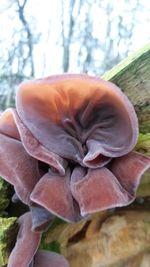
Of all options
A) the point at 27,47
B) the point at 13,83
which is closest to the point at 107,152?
the point at 13,83

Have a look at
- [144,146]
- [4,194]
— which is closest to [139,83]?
[144,146]

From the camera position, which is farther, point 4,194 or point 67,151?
point 4,194

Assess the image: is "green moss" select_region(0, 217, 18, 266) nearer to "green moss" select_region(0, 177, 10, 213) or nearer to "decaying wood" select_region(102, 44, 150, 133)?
"green moss" select_region(0, 177, 10, 213)

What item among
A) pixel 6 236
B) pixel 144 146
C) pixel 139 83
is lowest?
pixel 6 236

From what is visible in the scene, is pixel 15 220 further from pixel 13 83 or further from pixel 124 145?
pixel 13 83

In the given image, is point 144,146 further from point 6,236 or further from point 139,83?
point 6,236

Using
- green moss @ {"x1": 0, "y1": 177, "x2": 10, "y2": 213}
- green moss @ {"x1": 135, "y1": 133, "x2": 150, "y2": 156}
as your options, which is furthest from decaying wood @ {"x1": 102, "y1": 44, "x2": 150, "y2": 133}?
green moss @ {"x1": 0, "y1": 177, "x2": 10, "y2": 213}

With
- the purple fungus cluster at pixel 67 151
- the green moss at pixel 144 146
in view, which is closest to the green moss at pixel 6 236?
the purple fungus cluster at pixel 67 151
